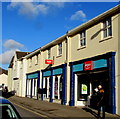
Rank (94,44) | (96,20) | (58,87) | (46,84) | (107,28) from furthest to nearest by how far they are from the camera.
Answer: (46,84) → (58,87) → (94,44) → (96,20) → (107,28)

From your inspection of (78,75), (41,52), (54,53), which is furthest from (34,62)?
(78,75)

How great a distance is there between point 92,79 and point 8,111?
11.3m

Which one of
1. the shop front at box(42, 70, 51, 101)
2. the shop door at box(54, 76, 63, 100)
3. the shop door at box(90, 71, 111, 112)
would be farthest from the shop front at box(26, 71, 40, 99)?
the shop door at box(90, 71, 111, 112)

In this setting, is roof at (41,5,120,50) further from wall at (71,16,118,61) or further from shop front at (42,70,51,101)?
shop front at (42,70,51,101)

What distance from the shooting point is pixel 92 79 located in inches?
624

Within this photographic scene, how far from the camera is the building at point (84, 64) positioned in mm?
13188

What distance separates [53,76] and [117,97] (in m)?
10.1

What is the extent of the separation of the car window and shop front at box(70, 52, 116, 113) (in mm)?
8670

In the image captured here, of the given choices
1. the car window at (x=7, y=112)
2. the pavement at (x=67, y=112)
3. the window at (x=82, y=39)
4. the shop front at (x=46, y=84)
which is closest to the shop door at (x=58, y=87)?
the shop front at (x=46, y=84)

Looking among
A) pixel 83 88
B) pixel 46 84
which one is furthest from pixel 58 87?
pixel 83 88

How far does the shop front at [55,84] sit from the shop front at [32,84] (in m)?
2.19

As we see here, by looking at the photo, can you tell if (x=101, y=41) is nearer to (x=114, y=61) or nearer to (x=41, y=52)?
(x=114, y=61)

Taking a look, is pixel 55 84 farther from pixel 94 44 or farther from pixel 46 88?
pixel 94 44

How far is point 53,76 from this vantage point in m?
22.0
